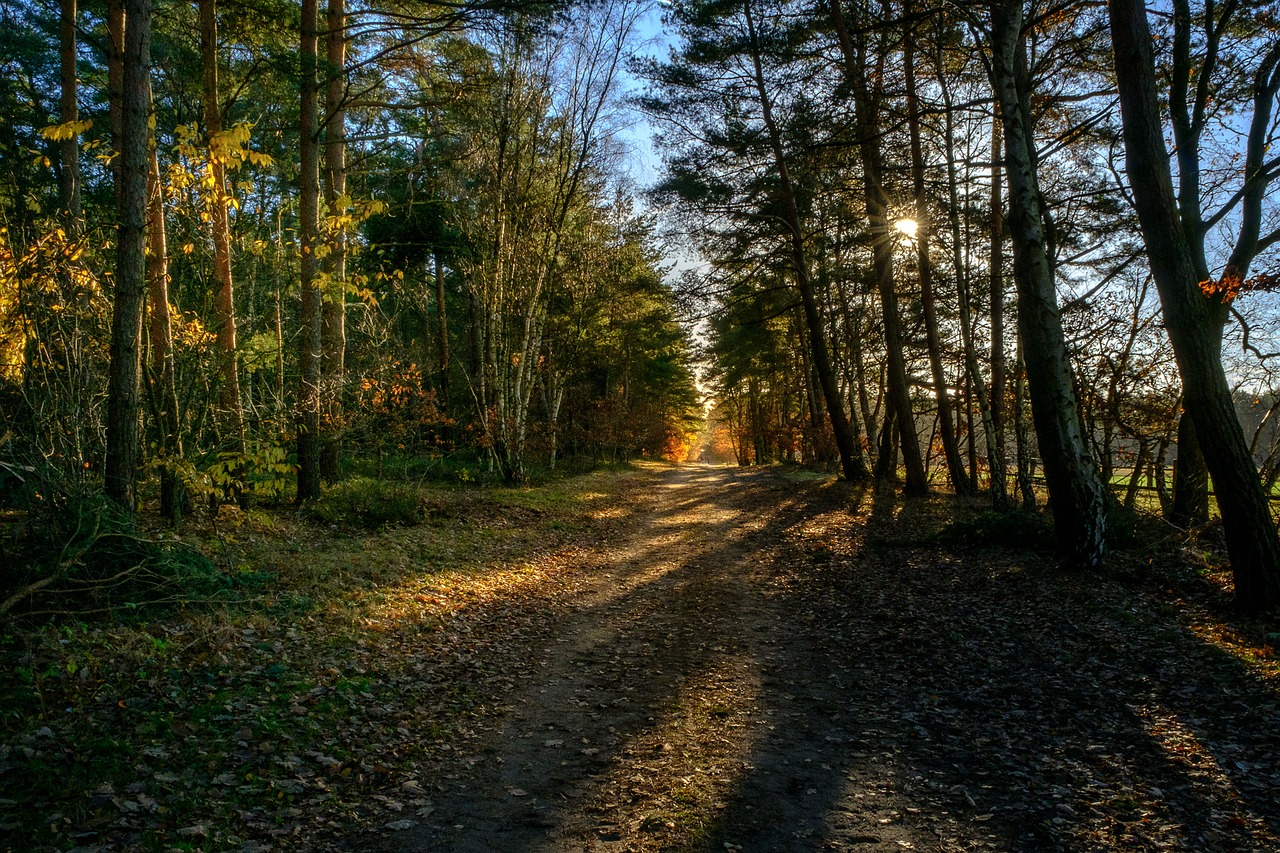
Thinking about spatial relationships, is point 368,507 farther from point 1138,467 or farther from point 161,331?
point 1138,467

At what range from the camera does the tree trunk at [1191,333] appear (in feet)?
20.4

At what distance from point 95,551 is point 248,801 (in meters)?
3.44

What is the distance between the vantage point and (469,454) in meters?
24.0

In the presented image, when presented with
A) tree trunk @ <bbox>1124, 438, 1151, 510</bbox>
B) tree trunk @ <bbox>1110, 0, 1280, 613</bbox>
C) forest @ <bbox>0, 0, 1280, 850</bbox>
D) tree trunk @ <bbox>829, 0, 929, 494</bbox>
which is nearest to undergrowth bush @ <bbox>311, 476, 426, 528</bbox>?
forest @ <bbox>0, 0, 1280, 850</bbox>

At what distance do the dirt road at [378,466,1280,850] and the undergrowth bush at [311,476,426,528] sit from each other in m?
4.38

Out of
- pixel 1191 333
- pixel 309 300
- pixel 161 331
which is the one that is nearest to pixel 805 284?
pixel 1191 333

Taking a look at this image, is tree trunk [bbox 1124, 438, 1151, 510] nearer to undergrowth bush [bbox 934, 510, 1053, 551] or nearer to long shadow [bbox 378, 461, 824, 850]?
undergrowth bush [bbox 934, 510, 1053, 551]

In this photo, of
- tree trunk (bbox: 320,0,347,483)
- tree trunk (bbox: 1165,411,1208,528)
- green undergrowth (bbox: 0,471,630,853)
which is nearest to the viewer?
green undergrowth (bbox: 0,471,630,853)

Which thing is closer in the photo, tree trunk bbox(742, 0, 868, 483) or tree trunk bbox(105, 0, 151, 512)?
tree trunk bbox(105, 0, 151, 512)

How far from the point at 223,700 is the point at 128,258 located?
4.77m

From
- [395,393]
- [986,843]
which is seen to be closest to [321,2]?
[395,393]

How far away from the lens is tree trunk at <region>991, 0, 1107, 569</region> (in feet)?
26.9

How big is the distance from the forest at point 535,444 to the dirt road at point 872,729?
0.15ft

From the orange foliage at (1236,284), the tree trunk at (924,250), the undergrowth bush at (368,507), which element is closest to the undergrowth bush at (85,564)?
the undergrowth bush at (368,507)
